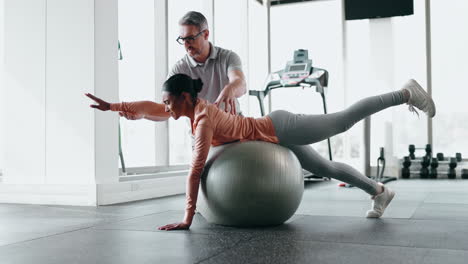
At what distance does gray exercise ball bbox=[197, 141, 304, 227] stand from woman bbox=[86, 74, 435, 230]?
0.32 feet

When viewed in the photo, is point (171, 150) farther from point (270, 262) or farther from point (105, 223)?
point (270, 262)

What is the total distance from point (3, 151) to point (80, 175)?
1.00m

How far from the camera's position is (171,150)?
19.8 feet

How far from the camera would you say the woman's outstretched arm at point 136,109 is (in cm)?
265

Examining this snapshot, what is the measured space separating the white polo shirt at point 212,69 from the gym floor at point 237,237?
2.83ft

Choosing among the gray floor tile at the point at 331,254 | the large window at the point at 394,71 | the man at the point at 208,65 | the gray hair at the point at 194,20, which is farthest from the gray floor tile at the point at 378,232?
the large window at the point at 394,71

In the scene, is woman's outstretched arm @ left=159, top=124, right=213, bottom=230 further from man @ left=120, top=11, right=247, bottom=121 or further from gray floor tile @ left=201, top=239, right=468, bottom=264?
gray floor tile @ left=201, top=239, right=468, bottom=264

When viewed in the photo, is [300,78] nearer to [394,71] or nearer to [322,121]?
[394,71]

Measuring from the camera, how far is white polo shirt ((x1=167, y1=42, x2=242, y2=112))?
3.08 meters

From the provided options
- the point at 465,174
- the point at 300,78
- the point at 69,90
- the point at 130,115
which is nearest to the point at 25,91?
the point at 69,90

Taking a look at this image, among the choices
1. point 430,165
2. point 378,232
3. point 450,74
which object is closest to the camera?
point 378,232

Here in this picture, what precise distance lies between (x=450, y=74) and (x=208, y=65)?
602 cm

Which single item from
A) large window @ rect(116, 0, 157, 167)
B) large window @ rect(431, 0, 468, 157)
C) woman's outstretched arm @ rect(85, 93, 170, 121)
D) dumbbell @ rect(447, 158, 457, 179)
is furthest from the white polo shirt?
large window @ rect(431, 0, 468, 157)

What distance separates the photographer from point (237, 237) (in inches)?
92.8
